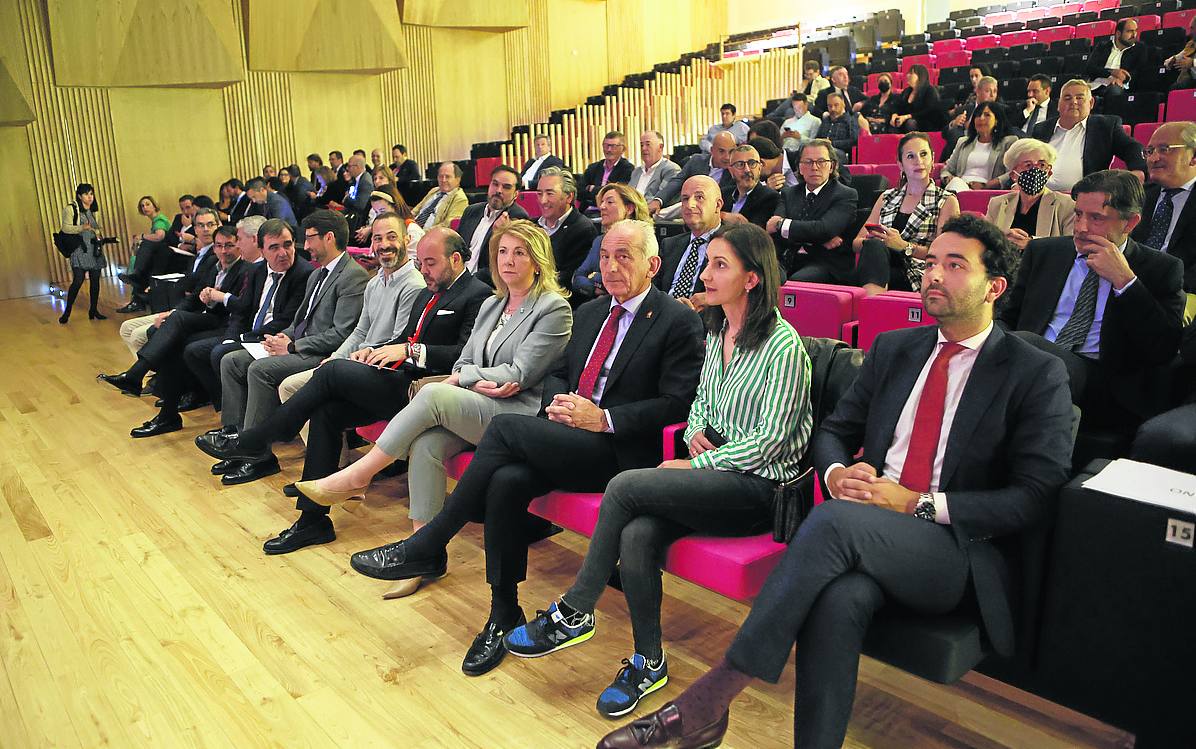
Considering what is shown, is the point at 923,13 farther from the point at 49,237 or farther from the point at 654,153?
the point at 49,237

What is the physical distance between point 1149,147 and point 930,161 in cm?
80

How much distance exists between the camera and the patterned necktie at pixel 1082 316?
2434mm

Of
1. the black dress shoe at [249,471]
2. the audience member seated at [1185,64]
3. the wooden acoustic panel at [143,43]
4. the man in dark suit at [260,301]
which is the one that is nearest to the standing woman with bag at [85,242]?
the wooden acoustic panel at [143,43]

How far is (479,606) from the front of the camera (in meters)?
2.53

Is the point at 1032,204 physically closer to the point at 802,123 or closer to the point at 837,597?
the point at 837,597

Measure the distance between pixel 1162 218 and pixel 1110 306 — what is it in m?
0.84

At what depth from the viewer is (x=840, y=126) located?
23.8ft

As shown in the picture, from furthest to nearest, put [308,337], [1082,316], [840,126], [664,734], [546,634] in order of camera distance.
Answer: [840,126], [308,337], [1082,316], [546,634], [664,734]

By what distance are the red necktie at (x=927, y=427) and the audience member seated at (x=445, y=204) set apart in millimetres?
4556

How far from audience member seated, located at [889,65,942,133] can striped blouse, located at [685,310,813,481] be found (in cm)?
553

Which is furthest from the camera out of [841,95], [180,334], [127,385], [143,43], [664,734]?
[143,43]

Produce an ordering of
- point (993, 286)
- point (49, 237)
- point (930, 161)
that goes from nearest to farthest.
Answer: point (993, 286), point (930, 161), point (49, 237)

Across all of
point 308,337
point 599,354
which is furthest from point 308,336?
point 599,354

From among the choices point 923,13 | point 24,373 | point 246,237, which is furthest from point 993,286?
point 923,13
